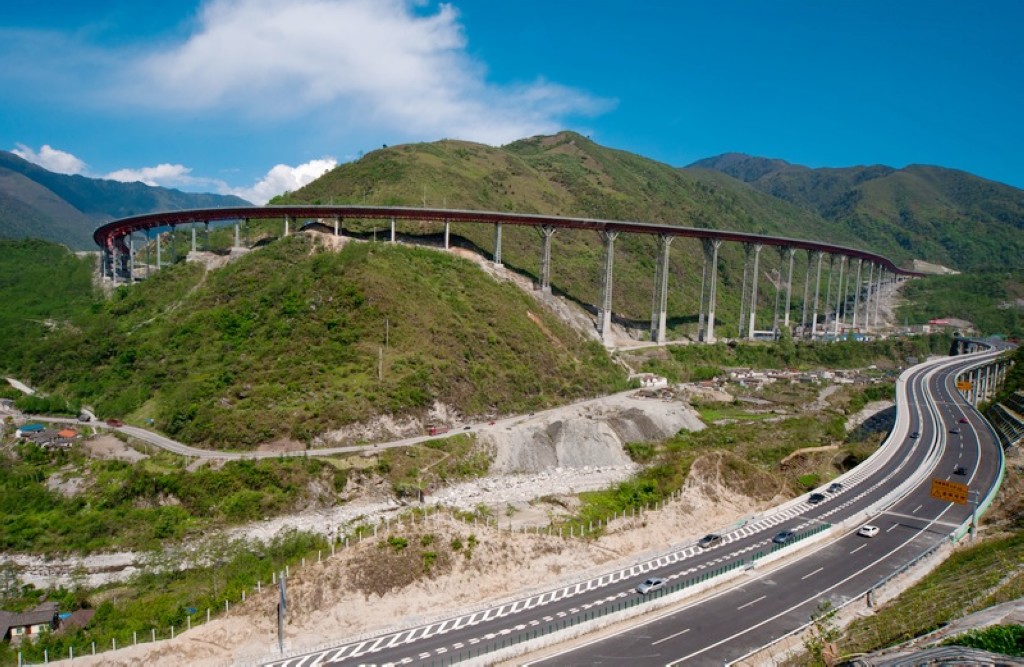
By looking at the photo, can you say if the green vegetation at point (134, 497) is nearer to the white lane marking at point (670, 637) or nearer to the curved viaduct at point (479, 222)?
the white lane marking at point (670, 637)

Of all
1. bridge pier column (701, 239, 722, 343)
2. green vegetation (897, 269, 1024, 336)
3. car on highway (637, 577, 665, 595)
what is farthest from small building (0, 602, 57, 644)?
green vegetation (897, 269, 1024, 336)

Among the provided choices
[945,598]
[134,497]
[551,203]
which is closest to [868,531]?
[945,598]

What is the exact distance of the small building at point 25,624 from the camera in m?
29.0

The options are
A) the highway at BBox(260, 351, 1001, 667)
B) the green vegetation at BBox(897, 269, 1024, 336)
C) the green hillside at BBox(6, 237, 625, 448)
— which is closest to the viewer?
the highway at BBox(260, 351, 1001, 667)

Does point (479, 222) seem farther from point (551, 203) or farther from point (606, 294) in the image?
point (551, 203)

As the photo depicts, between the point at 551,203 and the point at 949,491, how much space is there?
329ft

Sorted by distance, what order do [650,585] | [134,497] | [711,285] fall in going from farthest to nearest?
[711,285]
[134,497]
[650,585]

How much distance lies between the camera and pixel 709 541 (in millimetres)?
37719

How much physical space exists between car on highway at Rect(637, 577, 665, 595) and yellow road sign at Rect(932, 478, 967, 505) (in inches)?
742

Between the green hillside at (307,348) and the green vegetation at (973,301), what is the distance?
113 meters

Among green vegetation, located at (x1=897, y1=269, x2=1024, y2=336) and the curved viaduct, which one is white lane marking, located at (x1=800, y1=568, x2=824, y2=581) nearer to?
the curved viaduct

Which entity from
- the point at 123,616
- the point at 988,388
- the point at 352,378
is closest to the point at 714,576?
the point at 123,616

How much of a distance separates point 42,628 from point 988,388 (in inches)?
4356

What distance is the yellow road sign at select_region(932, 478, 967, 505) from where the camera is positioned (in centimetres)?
3725
